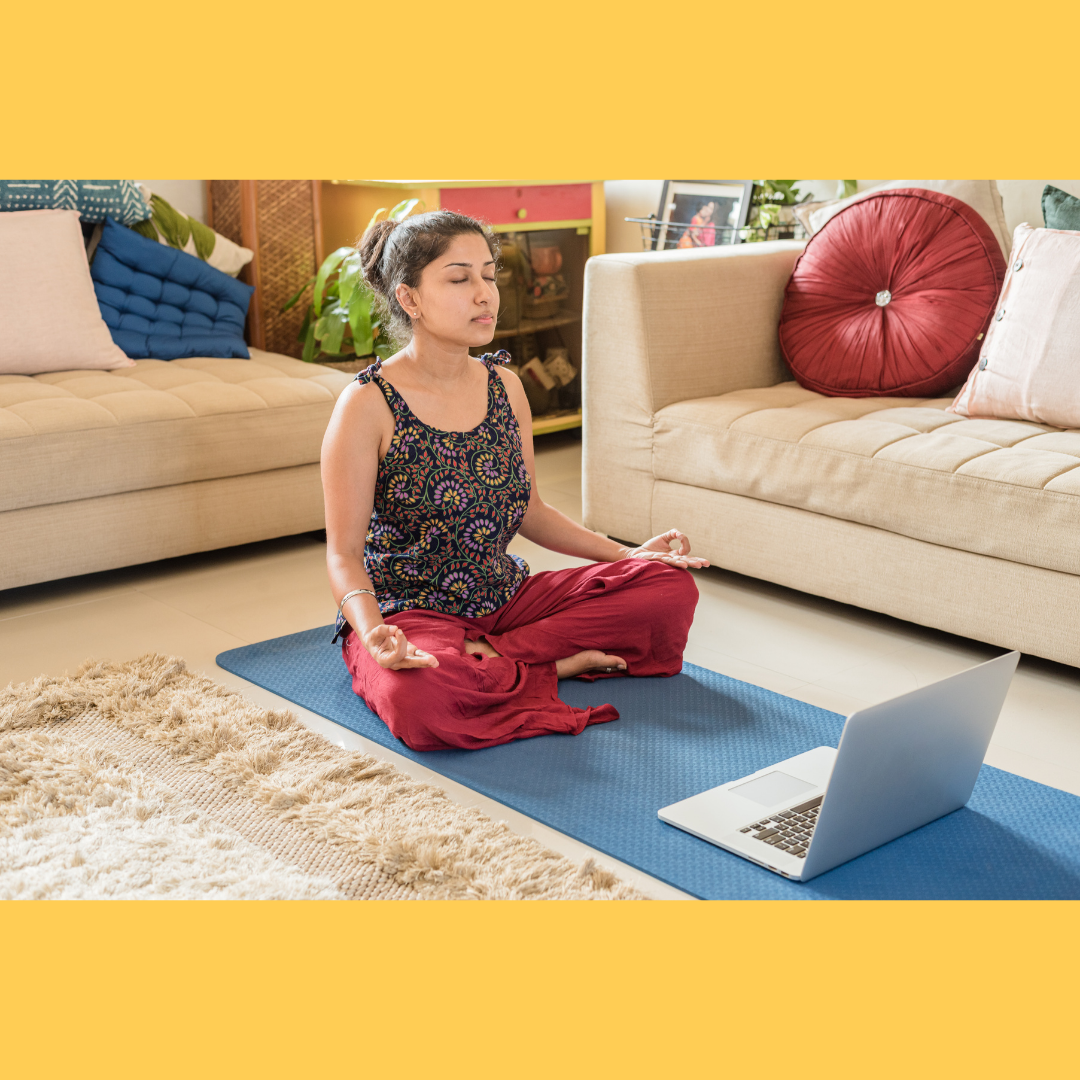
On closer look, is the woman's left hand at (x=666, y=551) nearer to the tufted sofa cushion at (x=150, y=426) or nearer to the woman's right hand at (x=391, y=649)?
the woman's right hand at (x=391, y=649)

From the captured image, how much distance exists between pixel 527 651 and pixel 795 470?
0.81 m

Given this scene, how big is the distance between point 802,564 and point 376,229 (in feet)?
3.87

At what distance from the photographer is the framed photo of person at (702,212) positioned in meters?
3.99

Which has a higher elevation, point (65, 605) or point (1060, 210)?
point (1060, 210)

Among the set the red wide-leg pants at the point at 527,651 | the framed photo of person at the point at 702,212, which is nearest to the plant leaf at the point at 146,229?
the framed photo of person at the point at 702,212

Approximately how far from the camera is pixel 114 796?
75.2 inches

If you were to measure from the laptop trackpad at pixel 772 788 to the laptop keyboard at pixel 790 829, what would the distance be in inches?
1.4

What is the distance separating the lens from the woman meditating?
213 cm

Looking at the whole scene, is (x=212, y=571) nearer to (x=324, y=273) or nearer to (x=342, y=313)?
(x=342, y=313)

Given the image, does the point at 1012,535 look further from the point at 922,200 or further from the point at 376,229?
the point at 376,229

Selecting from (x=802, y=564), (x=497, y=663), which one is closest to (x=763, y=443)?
(x=802, y=564)

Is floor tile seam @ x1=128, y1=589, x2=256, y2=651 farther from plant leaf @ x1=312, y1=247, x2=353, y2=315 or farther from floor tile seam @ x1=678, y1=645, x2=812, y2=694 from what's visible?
plant leaf @ x1=312, y1=247, x2=353, y2=315

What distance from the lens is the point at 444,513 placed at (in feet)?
7.45

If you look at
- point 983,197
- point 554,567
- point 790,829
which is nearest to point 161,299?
point 554,567
